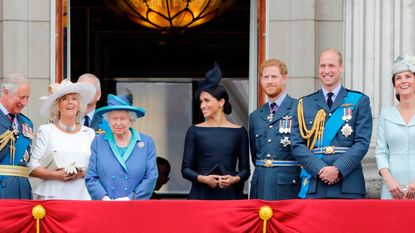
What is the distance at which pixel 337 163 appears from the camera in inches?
383

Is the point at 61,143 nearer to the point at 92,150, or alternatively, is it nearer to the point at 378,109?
the point at 92,150

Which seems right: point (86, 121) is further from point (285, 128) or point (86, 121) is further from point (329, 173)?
point (329, 173)

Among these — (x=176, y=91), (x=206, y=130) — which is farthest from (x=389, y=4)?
(x=176, y=91)

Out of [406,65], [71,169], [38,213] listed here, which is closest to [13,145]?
[71,169]

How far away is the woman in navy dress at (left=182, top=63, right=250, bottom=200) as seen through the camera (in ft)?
34.1

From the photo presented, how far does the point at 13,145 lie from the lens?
1007 centimetres

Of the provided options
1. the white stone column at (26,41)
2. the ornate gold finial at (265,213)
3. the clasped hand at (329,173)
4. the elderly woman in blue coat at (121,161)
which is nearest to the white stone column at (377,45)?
the clasped hand at (329,173)

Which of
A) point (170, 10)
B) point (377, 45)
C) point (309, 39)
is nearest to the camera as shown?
point (377, 45)

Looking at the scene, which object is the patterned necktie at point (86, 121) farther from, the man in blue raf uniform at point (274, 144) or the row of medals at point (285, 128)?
the row of medals at point (285, 128)

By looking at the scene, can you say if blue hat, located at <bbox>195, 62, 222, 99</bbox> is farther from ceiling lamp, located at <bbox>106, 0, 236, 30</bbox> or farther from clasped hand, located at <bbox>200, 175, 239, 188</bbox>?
ceiling lamp, located at <bbox>106, 0, 236, 30</bbox>

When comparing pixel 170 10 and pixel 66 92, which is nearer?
pixel 66 92

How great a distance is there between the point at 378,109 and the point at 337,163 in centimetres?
247

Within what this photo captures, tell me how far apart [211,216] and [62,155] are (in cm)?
154

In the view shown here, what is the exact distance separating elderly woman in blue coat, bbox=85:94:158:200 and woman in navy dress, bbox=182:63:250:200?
0.67 metres
